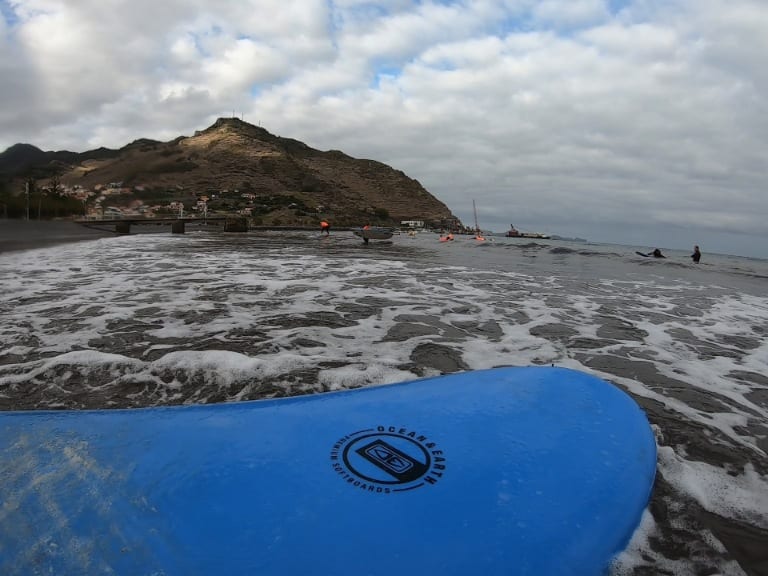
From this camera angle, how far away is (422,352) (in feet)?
18.5

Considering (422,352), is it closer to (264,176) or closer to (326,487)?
(326,487)

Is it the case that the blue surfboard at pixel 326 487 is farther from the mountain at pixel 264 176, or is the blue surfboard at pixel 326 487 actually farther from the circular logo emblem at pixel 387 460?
the mountain at pixel 264 176

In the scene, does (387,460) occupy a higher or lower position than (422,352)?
higher

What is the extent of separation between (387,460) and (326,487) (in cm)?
40

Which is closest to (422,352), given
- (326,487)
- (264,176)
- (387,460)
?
(387,460)

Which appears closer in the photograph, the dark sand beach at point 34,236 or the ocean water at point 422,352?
the ocean water at point 422,352

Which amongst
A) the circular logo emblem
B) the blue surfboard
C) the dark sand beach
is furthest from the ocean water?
the dark sand beach

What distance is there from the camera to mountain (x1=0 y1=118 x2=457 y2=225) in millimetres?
30328

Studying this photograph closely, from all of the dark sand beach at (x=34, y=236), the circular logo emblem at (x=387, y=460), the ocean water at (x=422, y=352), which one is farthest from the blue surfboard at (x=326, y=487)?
the dark sand beach at (x=34, y=236)

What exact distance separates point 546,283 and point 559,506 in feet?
41.8

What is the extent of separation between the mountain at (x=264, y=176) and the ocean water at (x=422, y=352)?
20984mm

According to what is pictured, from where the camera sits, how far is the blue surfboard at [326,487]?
1.71 metres

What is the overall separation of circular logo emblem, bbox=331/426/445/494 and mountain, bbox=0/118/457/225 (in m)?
30.1

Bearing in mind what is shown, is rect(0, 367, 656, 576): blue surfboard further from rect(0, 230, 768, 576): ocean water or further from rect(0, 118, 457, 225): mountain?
rect(0, 118, 457, 225): mountain
